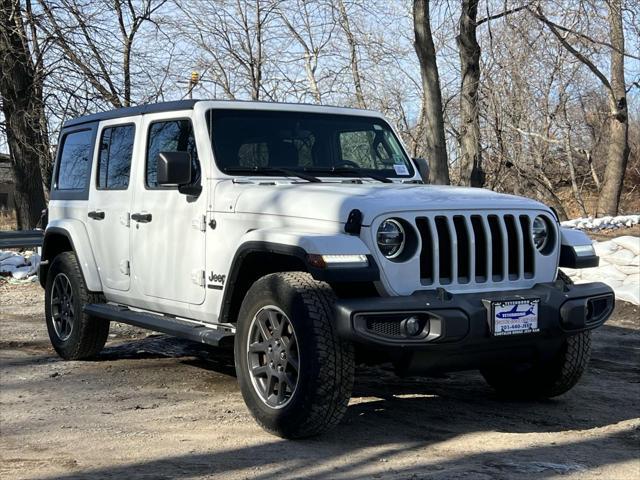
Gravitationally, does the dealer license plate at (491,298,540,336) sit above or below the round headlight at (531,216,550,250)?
below

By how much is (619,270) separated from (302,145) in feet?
21.9

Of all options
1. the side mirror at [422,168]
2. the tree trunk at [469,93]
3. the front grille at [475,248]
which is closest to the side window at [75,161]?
the side mirror at [422,168]

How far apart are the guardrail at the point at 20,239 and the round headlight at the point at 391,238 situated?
931 cm

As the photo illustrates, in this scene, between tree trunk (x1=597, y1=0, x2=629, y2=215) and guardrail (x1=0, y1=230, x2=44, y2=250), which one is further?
tree trunk (x1=597, y1=0, x2=629, y2=215)

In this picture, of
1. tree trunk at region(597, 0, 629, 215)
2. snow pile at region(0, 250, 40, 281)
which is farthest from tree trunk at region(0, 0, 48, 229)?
→ tree trunk at region(597, 0, 629, 215)

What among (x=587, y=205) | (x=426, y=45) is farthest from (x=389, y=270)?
(x=587, y=205)

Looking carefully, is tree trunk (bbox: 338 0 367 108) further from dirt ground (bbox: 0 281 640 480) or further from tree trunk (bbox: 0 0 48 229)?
dirt ground (bbox: 0 281 640 480)

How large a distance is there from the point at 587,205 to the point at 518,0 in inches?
611

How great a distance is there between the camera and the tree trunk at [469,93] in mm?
16375

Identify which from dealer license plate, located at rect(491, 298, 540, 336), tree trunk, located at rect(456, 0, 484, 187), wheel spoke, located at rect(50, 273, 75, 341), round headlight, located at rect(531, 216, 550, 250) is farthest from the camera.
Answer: tree trunk, located at rect(456, 0, 484, 187)

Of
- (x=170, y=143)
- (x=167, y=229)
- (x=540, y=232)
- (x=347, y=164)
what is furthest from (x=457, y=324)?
(x=170, y=143)

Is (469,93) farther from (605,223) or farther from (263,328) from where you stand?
(263,328)

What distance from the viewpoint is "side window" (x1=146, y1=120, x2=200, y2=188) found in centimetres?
617

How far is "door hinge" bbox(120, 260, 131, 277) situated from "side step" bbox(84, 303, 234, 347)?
28 cm
